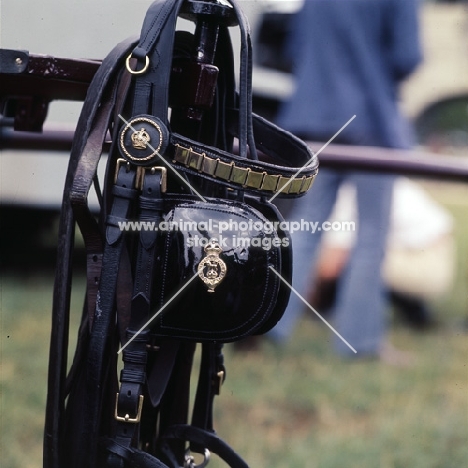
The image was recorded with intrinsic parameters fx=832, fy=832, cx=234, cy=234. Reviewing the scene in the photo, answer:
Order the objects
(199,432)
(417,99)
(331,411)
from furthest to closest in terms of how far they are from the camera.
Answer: (417,99) < (331,411) < (199,432)

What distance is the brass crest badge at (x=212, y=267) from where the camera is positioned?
1.06m

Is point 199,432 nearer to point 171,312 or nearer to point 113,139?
point 171,312

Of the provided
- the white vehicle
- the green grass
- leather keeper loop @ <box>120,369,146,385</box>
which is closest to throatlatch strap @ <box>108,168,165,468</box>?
leather keeper loop @ <box>120,369,146,385</box>

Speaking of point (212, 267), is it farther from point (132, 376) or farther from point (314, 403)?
point (314, 403)

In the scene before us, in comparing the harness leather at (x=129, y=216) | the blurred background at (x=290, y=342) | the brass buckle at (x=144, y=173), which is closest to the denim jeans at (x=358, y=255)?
the blurred background at (x=290, y=342)

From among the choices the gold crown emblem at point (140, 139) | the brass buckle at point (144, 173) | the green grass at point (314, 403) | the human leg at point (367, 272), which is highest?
the gold crown emblem at point (140, 139)

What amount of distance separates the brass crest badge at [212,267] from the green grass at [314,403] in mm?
1036

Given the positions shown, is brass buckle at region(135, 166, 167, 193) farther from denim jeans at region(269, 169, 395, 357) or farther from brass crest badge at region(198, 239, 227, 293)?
denim jeans at region(269, 169, 395, 357)

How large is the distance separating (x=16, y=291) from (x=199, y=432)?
2.58m

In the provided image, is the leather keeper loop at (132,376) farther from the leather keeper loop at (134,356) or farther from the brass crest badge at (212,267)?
the brass crest badge at (212,267)

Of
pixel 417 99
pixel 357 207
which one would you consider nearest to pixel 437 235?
pixel 357 207

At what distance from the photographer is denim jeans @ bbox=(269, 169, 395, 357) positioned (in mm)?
3041

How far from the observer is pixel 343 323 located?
10.5ft

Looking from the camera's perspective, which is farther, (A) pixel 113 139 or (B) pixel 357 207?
(B) pixel 357 207
